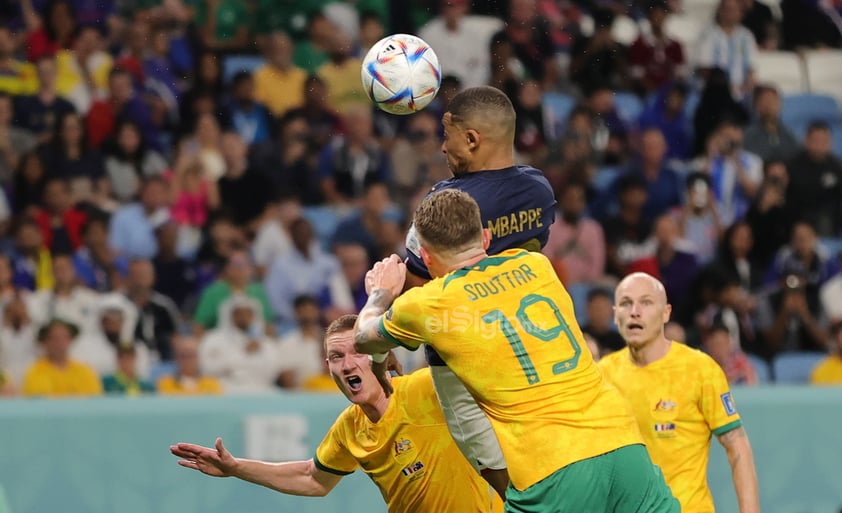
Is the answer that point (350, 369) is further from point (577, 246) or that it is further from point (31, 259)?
point (31, 259)

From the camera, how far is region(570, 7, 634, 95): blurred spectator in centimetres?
1590

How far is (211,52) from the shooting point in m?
15.8

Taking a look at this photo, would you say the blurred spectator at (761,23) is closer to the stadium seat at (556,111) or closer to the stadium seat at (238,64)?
the stadium seat at (556,111)

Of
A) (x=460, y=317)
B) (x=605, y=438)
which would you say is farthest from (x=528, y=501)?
(x=460, y=317)

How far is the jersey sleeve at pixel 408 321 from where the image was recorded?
5.68m

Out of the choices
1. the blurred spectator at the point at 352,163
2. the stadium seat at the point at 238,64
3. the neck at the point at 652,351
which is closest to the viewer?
the neck at the point at 652,351

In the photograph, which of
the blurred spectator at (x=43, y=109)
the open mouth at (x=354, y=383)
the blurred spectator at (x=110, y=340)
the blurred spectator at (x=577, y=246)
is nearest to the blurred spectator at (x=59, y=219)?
the blurred spectator at (x=43, y=109)

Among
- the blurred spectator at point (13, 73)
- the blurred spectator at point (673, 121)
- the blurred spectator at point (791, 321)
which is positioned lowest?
the blurred spectator at point (791, 321)

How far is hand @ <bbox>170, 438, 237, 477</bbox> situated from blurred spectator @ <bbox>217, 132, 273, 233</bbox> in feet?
24.3

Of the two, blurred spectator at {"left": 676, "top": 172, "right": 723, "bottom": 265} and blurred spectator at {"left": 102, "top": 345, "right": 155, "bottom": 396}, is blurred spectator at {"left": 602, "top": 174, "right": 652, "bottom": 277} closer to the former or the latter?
blurred spectator at {"left": 676, "top": 172, "right": 723, "bottom": 265}

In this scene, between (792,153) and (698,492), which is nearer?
(698,492)

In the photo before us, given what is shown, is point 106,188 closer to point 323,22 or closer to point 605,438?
point 323,22

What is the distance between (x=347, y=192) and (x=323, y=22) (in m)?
2.31

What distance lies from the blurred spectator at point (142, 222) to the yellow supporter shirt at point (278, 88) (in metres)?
1.83
